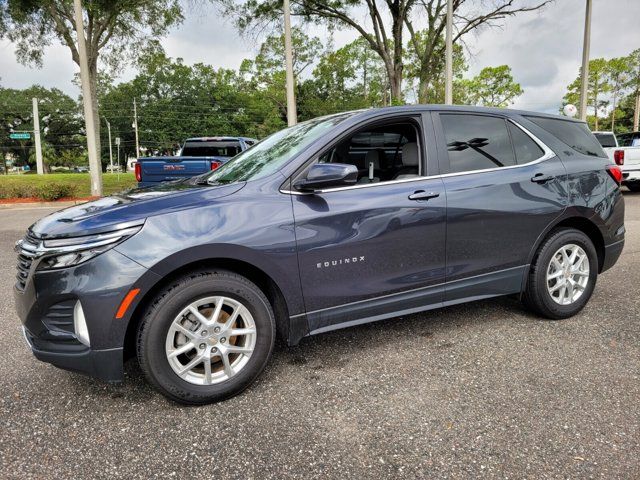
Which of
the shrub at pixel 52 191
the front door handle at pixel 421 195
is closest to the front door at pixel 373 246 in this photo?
the front door handle at pixel 421 195

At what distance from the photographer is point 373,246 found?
2.86 meters

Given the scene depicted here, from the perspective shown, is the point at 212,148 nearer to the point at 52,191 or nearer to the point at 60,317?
the point at 52,191

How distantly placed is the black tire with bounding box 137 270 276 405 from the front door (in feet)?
1.07

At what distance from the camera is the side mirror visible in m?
2.64

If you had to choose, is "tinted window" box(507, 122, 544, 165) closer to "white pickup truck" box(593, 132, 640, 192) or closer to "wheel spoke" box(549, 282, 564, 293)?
"wheel spoke" box(549, 282, 564, 293)

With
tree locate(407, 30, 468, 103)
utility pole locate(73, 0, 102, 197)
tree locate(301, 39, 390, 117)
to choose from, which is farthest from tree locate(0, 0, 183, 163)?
tree locate(301, 39, 390, 117)

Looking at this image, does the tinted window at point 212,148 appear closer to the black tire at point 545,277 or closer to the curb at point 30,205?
the curb at point 30,205

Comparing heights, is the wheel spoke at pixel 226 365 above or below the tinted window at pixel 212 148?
below

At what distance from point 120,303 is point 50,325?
1.38 feet

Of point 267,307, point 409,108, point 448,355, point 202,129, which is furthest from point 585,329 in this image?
point 202,129

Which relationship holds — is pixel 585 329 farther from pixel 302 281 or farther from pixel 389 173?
pixel 302 281

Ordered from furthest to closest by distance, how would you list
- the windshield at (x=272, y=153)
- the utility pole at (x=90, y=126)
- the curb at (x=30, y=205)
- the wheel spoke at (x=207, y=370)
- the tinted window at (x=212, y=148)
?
the utility pole at (x=90, y=126) → the curb at (x=30, y=205) → the tinted window at (x=212, y=148) → the windshield at (x=272, y=153) → the wheel spoke at (x=207, y=370)

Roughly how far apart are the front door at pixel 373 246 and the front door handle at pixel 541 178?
0.89 m

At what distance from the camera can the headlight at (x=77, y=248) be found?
2.27 metres
